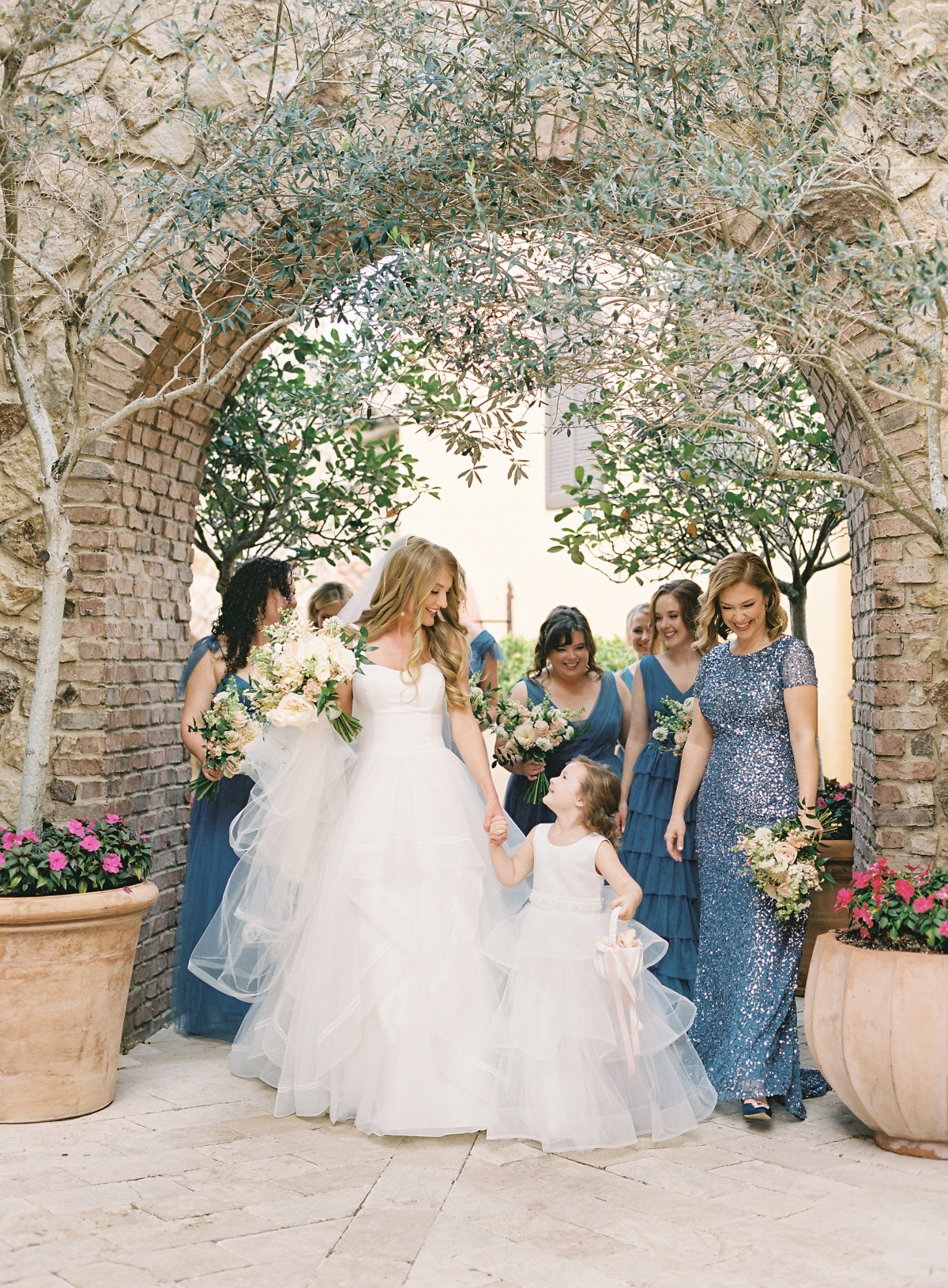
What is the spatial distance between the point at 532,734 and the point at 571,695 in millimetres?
597

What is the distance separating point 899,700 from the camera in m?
4.32

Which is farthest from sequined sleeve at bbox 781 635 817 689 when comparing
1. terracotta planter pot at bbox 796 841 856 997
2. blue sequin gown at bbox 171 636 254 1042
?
blue sequin gown at bbox 171 636 254 1042

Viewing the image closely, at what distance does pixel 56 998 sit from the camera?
399 cm

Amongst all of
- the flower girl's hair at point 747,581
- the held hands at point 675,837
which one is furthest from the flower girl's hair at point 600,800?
the flower girl's hair at point 747,581

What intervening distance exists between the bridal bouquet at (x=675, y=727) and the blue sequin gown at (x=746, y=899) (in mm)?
540

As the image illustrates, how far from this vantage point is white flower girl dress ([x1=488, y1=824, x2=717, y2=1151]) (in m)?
3.78

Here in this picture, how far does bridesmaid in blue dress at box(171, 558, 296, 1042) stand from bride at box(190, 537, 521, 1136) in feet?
2.32

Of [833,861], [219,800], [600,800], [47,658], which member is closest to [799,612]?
[833,861]

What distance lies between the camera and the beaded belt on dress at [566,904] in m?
4.02

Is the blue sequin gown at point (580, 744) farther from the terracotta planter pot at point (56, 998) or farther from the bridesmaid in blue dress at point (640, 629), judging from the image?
the terracotta planter pot at point (56, 998)

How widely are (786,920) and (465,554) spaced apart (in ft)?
44.7

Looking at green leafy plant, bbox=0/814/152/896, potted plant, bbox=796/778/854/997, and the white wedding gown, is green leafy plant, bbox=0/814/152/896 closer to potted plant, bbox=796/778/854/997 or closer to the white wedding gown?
the white wedding gown

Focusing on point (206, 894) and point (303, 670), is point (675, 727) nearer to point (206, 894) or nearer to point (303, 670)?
point (303, 670)

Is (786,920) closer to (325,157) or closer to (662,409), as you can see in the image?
(662,409)
